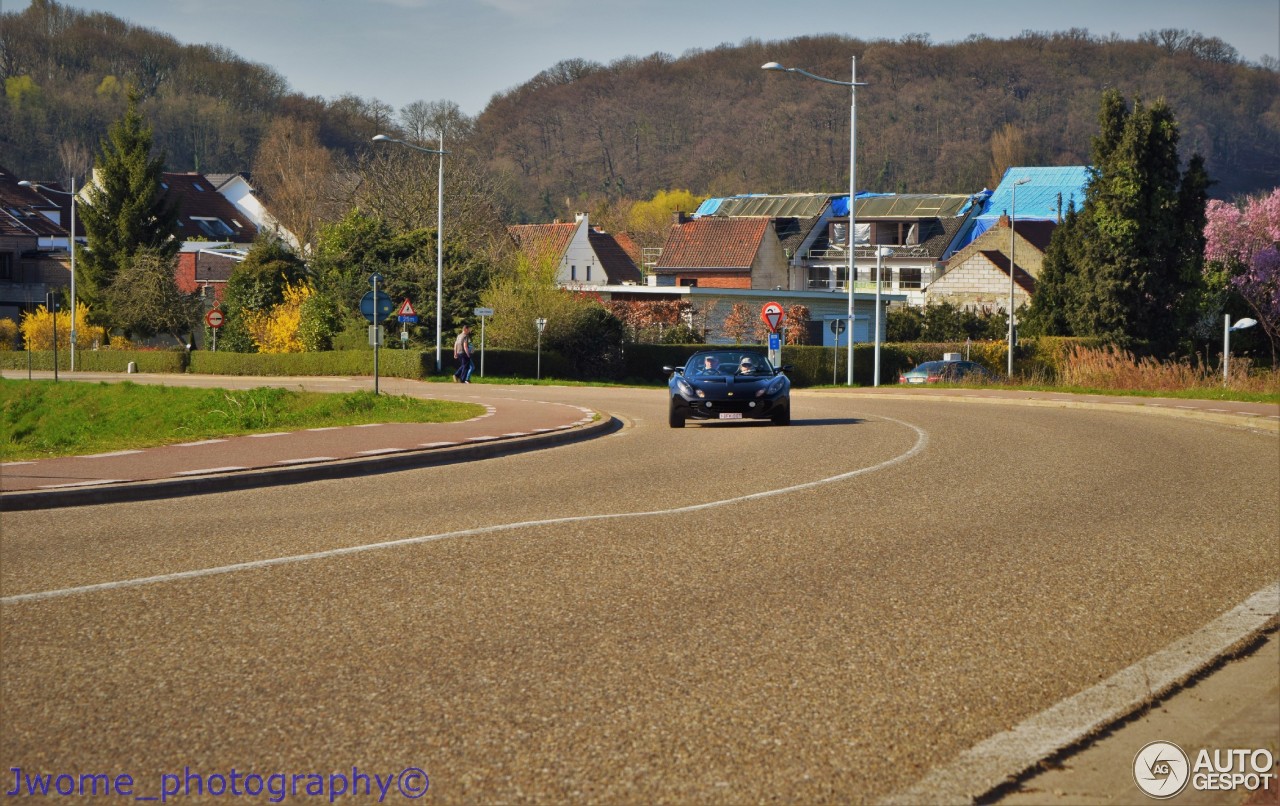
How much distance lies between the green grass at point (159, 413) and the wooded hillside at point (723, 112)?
10349cm

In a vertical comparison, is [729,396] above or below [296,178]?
below

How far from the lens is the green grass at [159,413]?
76.1ft

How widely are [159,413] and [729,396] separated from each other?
15.8 metres

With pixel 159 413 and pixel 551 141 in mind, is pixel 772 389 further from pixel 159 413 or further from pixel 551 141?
pixel 551 141

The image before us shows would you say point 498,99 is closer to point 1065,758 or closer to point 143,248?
point 143,248

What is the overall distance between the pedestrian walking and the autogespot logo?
129ft

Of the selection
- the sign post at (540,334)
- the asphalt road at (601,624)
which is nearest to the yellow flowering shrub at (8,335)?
the sign post at (540,334)

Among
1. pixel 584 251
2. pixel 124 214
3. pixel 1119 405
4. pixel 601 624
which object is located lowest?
pixel 601 624

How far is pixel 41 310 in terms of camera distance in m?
70.8

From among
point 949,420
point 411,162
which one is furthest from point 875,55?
point 949,420

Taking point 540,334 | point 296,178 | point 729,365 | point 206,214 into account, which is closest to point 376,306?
point 729,365

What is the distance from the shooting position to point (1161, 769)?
195 inches

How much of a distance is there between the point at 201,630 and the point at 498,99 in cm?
16806

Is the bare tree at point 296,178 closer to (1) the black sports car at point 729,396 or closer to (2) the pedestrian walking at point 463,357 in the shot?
(2) the pedestrian walking at point 463,357
